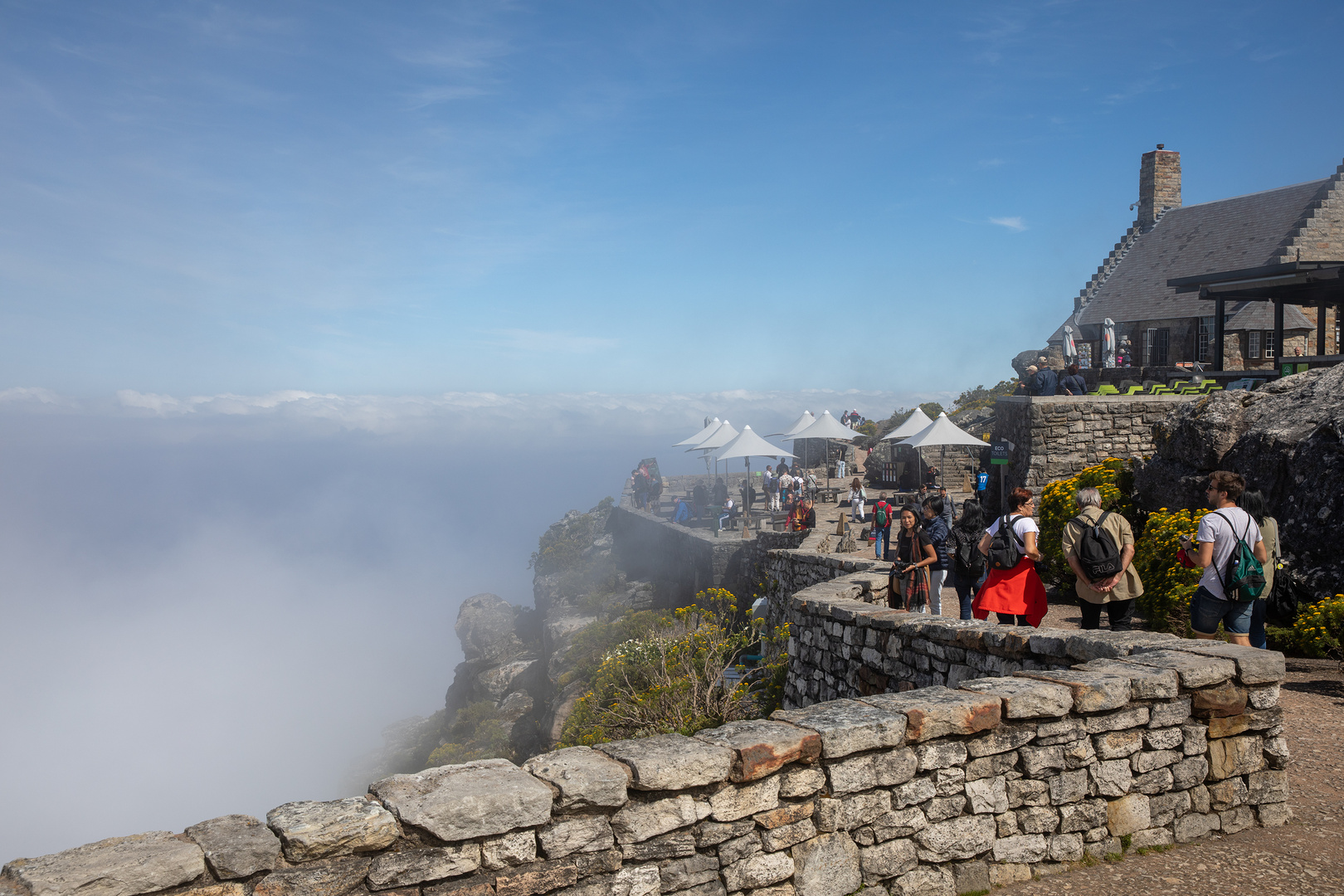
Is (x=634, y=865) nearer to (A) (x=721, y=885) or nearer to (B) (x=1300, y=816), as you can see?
(A) (x=721, y=885)

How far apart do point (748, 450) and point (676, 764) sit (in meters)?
17.7

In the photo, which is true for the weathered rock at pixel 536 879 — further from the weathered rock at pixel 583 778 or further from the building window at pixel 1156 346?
the building window at pixel 1156 346

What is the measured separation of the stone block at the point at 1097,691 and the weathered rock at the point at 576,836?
2312 millimetres

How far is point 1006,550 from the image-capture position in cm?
663

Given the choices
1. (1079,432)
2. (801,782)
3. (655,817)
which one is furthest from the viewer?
(1079,432)

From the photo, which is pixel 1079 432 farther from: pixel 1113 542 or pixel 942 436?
pixel 1113 542

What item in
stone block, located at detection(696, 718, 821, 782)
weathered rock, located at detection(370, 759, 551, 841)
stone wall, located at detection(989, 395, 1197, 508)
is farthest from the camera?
stone wall, located at detection(989, 395, 1197, 508)

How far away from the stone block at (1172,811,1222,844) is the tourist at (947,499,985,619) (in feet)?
11.2

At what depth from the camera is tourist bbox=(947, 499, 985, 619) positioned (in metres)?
7.60

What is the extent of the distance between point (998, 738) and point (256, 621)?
210671 millimetres

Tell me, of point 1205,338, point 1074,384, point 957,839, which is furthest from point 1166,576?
point 1205,338

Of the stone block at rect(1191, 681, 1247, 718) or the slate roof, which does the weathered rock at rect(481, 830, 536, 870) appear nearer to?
the stone block at rect(1191, 681, 1247, 718)

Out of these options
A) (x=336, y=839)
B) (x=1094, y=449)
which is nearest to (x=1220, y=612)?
(x=336, y=839)

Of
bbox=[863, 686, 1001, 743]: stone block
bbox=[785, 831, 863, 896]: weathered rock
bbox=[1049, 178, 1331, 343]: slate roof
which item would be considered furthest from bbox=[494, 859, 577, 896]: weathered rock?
bbox=[1049, 178, 1331, 343]: slate roof
